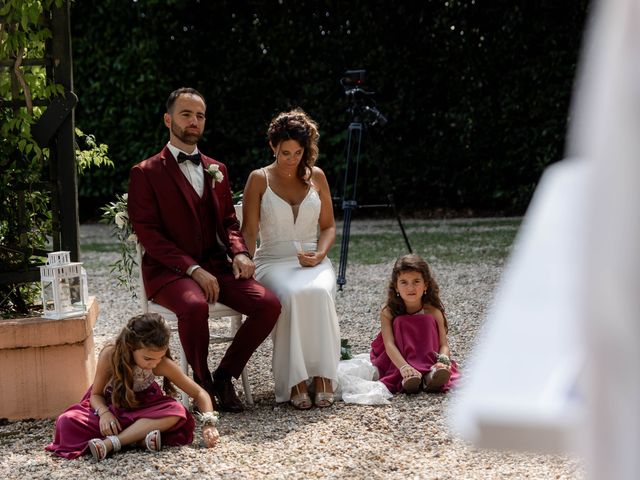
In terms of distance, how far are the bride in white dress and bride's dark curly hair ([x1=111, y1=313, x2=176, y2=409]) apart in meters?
0.80

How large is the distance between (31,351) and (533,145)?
858 centimetres

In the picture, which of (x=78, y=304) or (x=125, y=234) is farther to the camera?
(x=125, y=234)

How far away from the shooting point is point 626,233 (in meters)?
0.68

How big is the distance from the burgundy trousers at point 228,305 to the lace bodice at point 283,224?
0.44m

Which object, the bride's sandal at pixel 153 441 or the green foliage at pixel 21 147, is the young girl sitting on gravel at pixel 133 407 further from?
the green foliage at pixel 21 147

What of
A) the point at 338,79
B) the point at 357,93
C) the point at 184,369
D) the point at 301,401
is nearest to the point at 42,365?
the point at 184,369

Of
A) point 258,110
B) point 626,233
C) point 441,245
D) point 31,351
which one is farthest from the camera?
point 258,110

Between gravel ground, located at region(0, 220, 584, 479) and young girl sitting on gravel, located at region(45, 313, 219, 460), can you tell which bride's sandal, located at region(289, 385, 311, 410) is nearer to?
gravel ground, located at region(0, 220, 584, 479)

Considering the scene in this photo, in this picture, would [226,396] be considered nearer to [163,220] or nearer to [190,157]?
[163,220]

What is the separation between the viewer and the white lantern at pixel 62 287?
4.10 m

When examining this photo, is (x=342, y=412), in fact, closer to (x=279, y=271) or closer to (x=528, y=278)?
(x=279, y=271)

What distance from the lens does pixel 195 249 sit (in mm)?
4375

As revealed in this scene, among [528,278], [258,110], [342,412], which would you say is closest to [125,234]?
[342,412]

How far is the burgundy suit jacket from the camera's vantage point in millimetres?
4242
